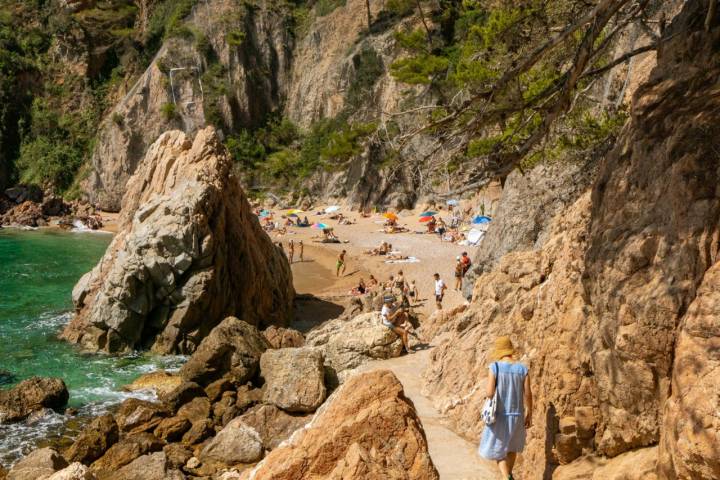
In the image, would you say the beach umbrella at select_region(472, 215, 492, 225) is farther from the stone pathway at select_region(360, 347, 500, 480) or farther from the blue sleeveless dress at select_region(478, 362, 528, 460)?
the blue sleeveless dress at select_region(478, 362, 528, 460)

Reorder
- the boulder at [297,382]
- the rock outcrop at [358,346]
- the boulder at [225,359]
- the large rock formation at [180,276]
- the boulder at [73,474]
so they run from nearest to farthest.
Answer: the boulder at [73,474] → the boulder at [297,382] → the rock outcrop at [358,346] → the boulder at [225,359] → the large rock formation at [180,276]

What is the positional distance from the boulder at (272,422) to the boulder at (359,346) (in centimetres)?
124

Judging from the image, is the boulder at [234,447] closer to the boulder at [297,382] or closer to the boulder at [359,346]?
the boulder at [297,382]

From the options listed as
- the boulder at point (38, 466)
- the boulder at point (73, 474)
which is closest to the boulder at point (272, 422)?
the boulder at point (38, 466)

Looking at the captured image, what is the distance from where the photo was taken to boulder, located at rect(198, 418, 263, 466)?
11.0 m

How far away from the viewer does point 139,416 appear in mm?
12672

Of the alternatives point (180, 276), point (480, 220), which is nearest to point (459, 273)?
point (480, 220)

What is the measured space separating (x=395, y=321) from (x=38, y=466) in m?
7.21

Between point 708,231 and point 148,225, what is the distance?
16576mm

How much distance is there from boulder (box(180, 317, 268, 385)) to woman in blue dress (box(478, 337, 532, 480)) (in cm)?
903

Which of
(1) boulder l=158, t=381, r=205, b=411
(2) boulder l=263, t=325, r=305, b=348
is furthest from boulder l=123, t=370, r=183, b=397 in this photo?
(2) boulder l=263, t=325, r=305, b=348

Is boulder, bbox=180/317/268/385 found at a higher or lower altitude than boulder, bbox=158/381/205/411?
higher

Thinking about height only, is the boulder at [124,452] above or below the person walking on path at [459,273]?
below

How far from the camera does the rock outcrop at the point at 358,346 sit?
1273 centimetres
